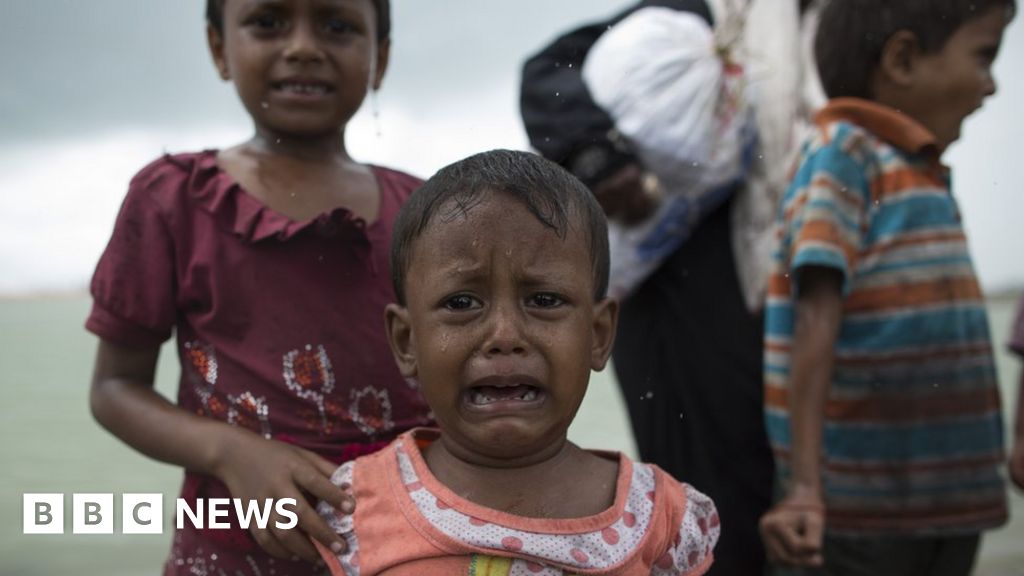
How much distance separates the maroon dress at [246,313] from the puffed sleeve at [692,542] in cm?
43

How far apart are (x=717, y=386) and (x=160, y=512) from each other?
115 centimetres

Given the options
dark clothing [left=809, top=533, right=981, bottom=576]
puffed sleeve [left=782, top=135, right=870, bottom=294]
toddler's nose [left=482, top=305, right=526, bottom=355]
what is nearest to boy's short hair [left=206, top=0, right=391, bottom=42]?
toddler's nose [left=482, top=305, right=526, bottom=355]

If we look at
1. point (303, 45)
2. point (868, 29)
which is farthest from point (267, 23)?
point (868, 29)

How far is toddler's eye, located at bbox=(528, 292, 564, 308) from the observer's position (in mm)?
1248

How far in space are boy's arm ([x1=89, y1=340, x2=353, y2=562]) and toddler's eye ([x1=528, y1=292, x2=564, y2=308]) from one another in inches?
12.8

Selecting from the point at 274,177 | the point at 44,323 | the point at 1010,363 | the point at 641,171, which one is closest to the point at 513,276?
the point at 274,177

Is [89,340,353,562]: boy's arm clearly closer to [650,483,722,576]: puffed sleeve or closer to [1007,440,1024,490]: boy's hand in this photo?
[650,483,722,576]: puffed sleeve

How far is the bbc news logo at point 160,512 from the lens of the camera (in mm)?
1335

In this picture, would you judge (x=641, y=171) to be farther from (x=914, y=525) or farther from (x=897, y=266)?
(x=914, y=525)

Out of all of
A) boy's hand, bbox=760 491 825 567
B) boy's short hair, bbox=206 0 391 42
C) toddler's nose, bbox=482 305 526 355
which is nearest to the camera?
toddler's nose, bbox=482 305 526 355

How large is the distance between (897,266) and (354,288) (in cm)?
90

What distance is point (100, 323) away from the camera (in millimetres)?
A: 1448

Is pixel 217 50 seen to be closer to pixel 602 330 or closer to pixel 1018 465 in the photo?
pixel 602 330

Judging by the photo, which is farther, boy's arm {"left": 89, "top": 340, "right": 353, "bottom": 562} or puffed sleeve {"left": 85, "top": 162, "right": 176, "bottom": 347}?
puffed sleeve {"left": 85, "top": 162, "right": 176, "bottom": 347}
